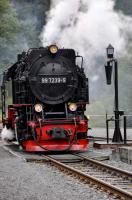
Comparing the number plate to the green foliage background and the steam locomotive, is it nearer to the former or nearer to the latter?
the steam locomotive

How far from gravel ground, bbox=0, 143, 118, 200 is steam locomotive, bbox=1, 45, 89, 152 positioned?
8.42ft

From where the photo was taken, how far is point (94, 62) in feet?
121

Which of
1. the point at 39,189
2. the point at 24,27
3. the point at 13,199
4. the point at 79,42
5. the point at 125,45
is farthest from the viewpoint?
the point at 24,27

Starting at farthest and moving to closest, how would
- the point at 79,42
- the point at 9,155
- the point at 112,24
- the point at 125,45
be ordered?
the point at 125,45
the point at 112,24
the point at 79,42
the point at 9,155

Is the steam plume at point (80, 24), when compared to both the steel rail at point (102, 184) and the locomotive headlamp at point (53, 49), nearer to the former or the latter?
the locomotive headlamp at point (53, 49)

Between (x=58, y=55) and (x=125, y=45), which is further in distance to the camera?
(x=125, y=45)

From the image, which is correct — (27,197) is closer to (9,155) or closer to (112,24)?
(9,155)

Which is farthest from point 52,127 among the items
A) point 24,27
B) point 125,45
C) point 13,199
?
point 24,27

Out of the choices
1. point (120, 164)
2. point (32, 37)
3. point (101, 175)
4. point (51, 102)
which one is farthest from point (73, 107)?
point (32, 37)

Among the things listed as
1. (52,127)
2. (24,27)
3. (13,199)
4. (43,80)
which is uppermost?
(24,27)

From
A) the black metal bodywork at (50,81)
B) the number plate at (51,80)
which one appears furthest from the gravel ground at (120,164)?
the number plate at (51,80)

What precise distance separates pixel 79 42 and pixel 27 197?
57.9 ft

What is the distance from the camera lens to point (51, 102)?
15.0m

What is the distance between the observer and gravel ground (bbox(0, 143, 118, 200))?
311 inches
